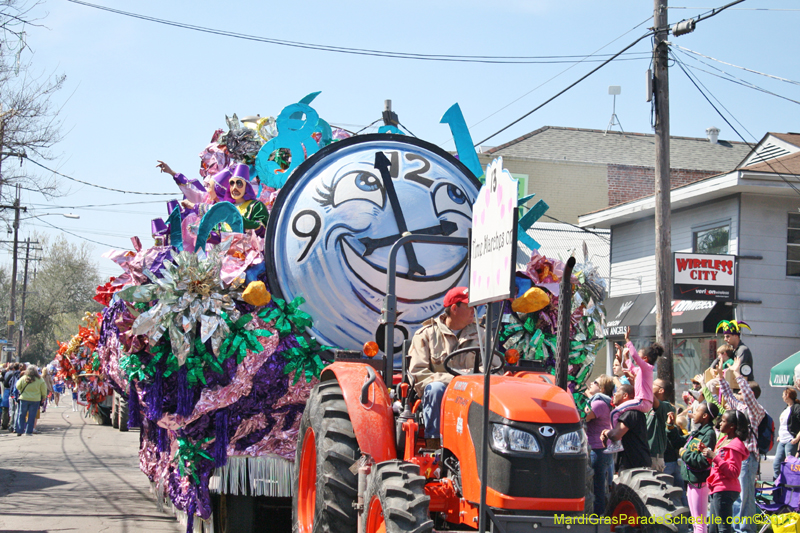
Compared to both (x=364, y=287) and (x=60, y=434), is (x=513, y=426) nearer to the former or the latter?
(x=364, y=287)

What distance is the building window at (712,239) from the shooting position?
16656 mm

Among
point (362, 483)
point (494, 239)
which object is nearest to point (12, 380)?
point (362, 483)

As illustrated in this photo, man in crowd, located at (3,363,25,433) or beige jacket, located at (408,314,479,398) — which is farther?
man in crowd, located at (3,363,25,433)

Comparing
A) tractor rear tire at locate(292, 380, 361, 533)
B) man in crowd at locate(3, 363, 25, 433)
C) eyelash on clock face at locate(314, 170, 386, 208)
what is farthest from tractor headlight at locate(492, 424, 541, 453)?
man in crowd at locate(3, 363, 25, 433)

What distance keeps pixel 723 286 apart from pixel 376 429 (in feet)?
42.0

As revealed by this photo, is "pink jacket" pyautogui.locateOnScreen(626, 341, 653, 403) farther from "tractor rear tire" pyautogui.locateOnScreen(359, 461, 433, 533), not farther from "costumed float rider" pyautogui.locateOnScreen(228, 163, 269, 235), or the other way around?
"costumed float rider" pyautogui.locateOnScreen(228, 163, 269, 235)

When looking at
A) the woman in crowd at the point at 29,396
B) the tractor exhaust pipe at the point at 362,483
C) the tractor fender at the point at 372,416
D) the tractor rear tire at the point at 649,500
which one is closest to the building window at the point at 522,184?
the tractor fender at the point at 372,416

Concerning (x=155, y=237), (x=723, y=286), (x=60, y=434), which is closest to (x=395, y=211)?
(x=155, y=237)

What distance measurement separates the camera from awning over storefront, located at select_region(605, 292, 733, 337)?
1591 centimetres

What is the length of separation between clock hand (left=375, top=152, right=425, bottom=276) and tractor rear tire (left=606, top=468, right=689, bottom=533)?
2525 mm

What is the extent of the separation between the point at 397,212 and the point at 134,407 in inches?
121

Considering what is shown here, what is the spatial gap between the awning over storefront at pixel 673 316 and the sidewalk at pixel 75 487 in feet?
36.8

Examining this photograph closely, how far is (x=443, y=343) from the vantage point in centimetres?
517

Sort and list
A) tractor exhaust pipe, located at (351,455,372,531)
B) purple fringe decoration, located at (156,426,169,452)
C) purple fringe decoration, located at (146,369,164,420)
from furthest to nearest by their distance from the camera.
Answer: purple fringe decoration, located at (156,426,169,452), purple fringe decoration, located at (146,369,164,420), tractor exhaust pipe, located at (351,455,372,531)
